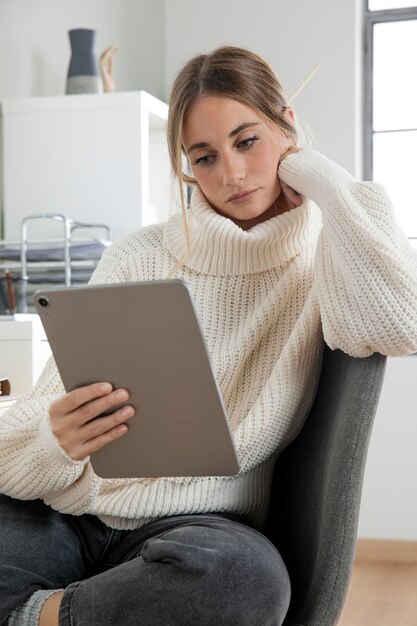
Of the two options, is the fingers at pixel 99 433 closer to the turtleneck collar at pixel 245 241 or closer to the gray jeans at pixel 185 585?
the gray jeans at pixel 185 585

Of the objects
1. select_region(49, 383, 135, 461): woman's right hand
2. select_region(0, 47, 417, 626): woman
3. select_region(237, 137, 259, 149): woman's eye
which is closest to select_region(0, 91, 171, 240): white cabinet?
select_region(0, 47, 417, 626): woman

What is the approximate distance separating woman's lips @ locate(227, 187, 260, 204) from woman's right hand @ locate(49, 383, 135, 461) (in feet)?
1.49

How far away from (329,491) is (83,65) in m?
2.64

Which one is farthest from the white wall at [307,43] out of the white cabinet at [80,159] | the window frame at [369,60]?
the white cabinet at [80,159]

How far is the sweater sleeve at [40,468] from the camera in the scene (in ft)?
4.23

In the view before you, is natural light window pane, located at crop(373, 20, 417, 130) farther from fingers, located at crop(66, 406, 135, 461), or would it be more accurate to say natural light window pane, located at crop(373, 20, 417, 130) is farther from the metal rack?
fingers, located at crop(66, 406, 135, 461)

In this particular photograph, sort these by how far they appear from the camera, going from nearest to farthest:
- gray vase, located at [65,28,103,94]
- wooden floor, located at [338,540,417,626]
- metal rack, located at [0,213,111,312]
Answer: wooden floor, located at [338,540,417,626], metal rack, located at [0,213,111,312], gray vase, located at [65,28,103,94]

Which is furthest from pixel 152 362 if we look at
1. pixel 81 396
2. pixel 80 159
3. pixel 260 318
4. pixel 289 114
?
pixel 80 159

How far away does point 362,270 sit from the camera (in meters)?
1.27

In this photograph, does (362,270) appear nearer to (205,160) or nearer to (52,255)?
(205,160)

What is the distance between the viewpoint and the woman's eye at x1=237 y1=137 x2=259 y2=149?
150 centimetres

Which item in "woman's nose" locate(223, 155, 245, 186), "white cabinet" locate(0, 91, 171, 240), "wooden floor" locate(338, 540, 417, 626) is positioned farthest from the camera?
"white cabinet" locate(0, 91, 171, 240)

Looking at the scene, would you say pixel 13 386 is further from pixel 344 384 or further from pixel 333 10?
pixel 333 10

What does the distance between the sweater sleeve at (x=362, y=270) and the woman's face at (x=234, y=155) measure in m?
0.09
